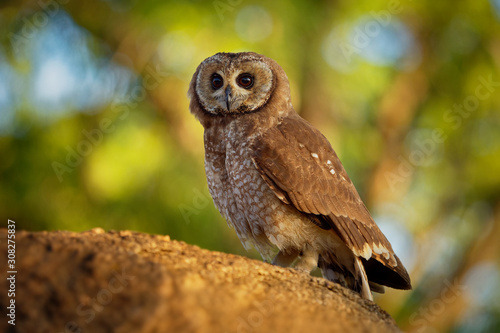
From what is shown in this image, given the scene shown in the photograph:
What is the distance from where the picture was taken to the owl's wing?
143 inches

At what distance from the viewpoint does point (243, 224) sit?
3898 millimetres

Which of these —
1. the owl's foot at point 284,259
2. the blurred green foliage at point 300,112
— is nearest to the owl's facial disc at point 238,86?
the owl's foot at point 284,259

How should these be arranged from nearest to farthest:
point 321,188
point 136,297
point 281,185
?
point 136,297 → point 281,185 → point 321,188

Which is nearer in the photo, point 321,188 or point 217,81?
point 321,188

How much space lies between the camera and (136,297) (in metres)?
2.21

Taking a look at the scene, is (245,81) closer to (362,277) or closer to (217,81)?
(217,81)

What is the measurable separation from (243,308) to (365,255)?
1.45 meters

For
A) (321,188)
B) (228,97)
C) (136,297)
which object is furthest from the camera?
(228,97)

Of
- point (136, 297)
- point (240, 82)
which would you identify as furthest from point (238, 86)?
point (136, 297)

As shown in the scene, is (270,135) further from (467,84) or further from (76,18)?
(467,84)

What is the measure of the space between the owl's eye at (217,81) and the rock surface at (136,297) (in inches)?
73.0

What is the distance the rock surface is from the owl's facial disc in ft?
5.40

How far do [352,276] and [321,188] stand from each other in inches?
25.6

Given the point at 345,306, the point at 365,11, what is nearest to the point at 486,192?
the point at 365,11
